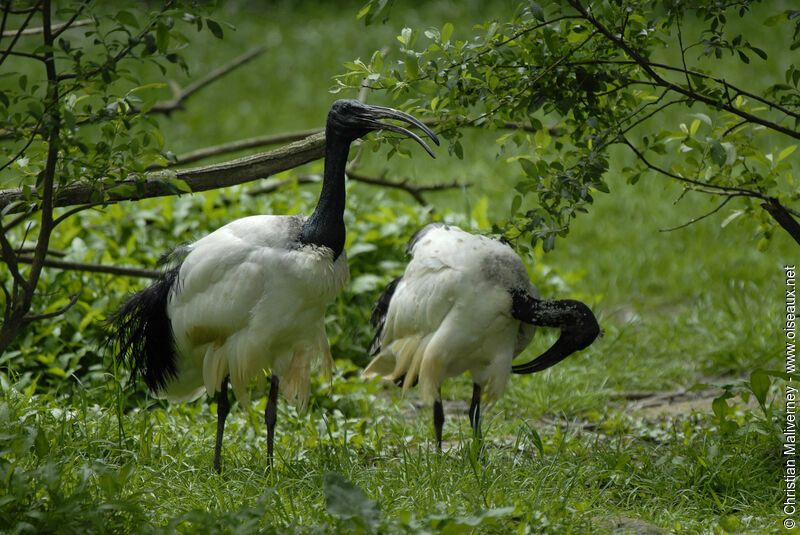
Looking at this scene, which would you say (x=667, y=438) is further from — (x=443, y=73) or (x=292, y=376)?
(x=443, y=73)

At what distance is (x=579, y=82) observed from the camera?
3701 millimetres

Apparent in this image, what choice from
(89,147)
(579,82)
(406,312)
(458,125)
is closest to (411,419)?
(406,312)

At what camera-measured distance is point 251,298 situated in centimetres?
385

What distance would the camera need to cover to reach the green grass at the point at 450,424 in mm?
3131

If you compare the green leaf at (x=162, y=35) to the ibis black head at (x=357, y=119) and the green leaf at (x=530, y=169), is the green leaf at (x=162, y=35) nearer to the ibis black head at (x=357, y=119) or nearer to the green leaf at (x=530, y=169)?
the ibis black head at (x=357, y=119)

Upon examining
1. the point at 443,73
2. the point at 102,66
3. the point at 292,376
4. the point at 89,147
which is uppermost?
the point at 443,73

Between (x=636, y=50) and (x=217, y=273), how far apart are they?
6.55ft

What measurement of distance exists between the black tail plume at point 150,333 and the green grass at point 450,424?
0.18 m

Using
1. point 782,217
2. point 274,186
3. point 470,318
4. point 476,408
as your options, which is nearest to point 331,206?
point 470,318

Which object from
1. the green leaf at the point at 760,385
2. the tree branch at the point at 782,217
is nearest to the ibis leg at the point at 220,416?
the green leaf at the point at 760,385

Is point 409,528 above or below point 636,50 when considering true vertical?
below

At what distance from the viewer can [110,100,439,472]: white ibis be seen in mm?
3809

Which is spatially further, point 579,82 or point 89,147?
point 579,82

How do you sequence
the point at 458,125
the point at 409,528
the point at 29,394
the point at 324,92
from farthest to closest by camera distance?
1. the point at 324,92
2. the point at 29,394
3. the point at 458,125
4. the point at 409,528
